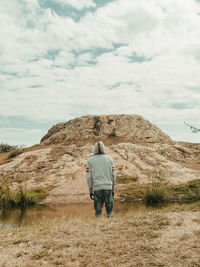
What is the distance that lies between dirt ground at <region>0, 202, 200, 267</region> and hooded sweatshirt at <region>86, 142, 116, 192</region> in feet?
2.74

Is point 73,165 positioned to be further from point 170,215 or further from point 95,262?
point 95,262

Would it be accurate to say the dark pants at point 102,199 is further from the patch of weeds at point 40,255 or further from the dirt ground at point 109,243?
the patch of weeds at point 40,255

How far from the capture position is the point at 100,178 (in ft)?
21.6

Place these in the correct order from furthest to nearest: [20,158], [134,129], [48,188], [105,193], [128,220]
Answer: [134,129] < [20,158] < [48,188] < [105,193] < [128,220]

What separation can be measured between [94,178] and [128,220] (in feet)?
4.16

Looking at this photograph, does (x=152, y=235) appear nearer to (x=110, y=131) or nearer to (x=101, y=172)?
(x=101, y=172)

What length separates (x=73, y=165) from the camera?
16562mm

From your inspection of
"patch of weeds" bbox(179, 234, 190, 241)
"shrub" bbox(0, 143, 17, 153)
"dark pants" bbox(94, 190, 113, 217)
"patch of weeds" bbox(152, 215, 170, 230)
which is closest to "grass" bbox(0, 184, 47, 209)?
"dark pants" bbox(94, 190, 113, 217)

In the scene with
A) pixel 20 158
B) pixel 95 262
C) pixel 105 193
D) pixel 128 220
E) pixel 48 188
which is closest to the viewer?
pixel 95 262

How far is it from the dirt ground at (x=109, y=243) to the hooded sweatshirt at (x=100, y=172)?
0.84m

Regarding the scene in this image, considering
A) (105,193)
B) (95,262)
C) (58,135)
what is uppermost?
(58,135)

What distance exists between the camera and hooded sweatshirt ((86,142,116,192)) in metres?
6.58

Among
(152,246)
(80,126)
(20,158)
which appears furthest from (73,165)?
(152,246)

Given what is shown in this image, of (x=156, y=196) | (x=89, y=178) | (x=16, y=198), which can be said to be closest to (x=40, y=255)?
(x=89, y=178)
